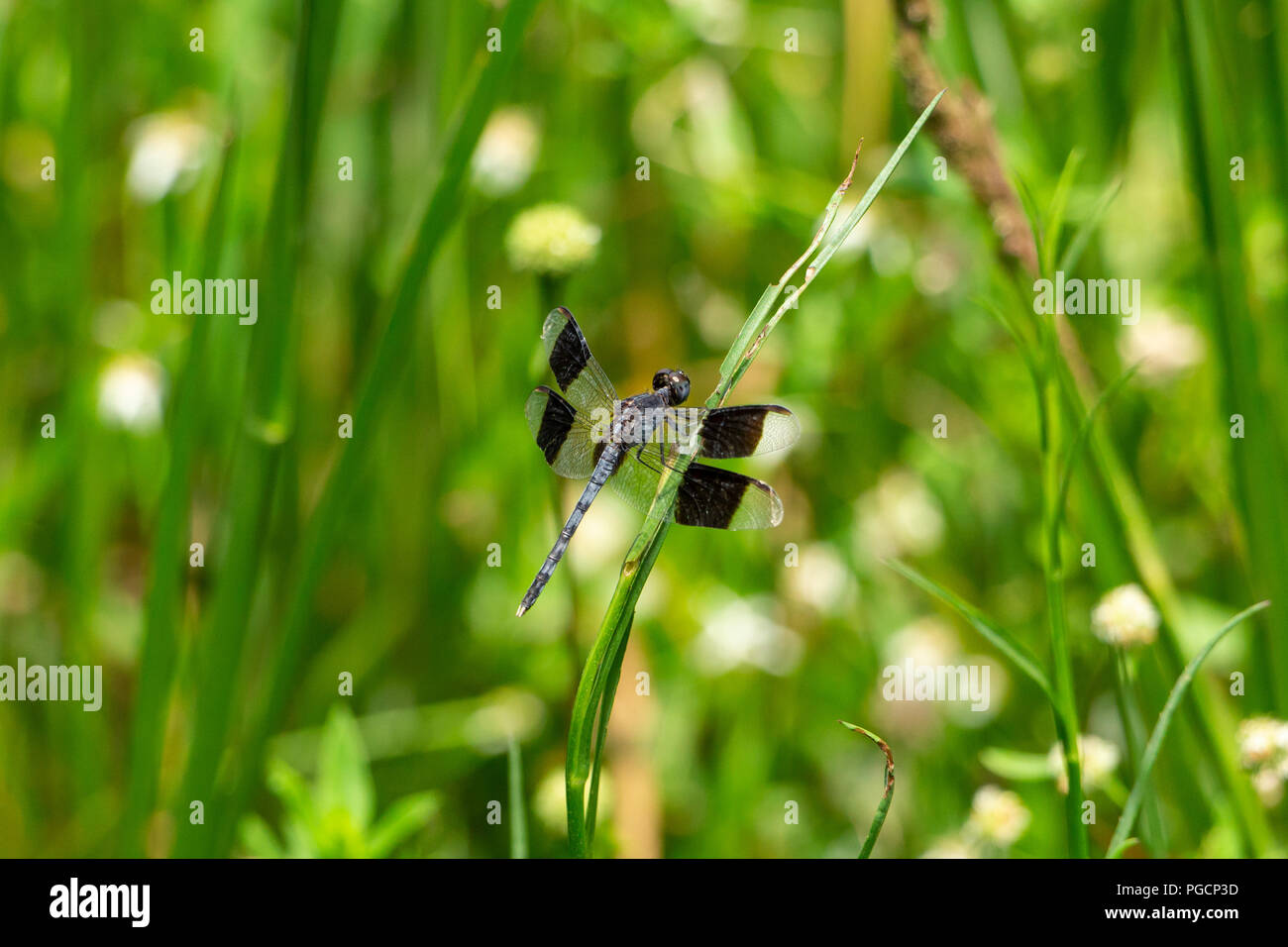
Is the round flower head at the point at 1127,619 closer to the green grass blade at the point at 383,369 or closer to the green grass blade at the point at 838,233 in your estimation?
the green grass blade at the point at 838,233

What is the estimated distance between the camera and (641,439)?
1189 millimetres

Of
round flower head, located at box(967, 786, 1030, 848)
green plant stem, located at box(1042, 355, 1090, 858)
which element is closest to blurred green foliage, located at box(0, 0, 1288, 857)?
round flower head, located at box(967, 786, 1030, 848)

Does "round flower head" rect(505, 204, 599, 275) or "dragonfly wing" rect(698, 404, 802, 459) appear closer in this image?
"dragonfly wing" rect(698, 404, 802, 459)

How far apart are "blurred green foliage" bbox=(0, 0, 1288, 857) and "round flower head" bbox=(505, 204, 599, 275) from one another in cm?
3

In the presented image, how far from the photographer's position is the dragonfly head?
1224 millimetres

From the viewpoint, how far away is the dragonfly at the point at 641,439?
3.58 ft

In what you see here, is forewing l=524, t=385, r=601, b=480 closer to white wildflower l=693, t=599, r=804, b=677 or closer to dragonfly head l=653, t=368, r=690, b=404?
dragonfly head l=653, t=368, r=690, b=404

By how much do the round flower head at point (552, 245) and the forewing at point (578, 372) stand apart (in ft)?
0.26

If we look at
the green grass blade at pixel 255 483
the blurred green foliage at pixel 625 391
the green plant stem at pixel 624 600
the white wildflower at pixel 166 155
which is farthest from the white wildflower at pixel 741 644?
the white wildflower at pixel 166 155

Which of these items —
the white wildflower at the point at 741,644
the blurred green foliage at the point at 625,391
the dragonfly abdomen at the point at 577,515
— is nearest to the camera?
the dragonfly abdomen at the point at 577,515

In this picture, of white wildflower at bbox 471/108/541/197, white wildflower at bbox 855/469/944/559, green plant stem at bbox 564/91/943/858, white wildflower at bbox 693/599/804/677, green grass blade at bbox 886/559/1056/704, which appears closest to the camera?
green plant stem at bbox 564/91/943/858

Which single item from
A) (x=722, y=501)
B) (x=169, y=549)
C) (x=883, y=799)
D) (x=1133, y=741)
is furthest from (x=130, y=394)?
(x=1133, y=741)

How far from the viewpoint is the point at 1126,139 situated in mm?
1563
